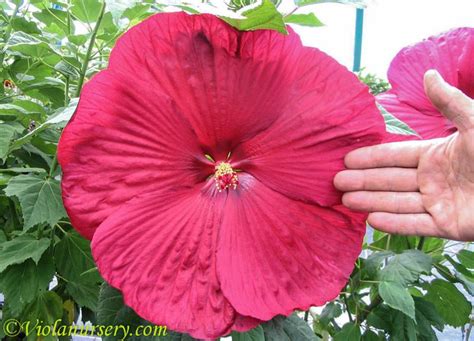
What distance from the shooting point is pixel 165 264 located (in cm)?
40

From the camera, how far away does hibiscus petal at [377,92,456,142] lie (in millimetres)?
602

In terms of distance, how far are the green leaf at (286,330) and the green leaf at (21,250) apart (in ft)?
0.88

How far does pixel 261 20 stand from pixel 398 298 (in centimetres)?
41

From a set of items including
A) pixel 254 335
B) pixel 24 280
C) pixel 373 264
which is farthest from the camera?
pixel 373 264

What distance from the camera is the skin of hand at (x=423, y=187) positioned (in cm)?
48

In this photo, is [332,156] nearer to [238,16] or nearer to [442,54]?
[238,16]

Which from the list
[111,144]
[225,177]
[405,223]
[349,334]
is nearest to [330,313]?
[349,334]

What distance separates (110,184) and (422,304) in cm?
57

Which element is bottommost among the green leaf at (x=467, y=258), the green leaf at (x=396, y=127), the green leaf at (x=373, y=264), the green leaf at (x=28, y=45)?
the green leaf at (x=467, y=258)

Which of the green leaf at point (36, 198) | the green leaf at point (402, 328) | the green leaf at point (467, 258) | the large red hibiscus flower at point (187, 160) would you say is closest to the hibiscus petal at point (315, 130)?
the large red hibiscus flower at point (187, 160)

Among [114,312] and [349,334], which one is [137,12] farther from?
[349,334]

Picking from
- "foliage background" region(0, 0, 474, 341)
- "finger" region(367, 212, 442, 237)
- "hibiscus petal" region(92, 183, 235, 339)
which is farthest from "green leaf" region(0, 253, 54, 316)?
"finger" region(367, 212, 442, 237)

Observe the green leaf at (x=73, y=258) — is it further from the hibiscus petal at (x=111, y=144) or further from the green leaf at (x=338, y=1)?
the green leaf at (x=338, y=1)

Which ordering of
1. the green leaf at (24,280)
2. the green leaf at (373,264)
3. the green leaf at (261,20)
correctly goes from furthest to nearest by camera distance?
the green leaf at (373,264) → the green leaf at (24,280) → the green leaf at (261,20)
